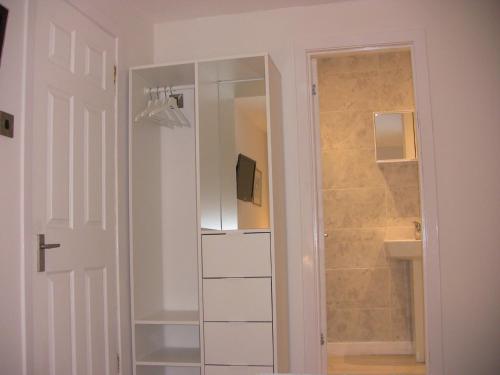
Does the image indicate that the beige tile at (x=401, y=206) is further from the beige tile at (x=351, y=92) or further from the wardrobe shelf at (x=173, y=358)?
the wardrobe shelf at (x=173, y=358)

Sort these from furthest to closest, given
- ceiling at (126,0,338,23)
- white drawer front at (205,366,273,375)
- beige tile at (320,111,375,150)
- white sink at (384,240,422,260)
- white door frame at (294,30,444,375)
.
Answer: beige tile at (320,111,375,150) < white sink at (384,240,422,260) < ceiling at (126,0,338,23) < white door frame at (294,30,444,375) < white drawer front at (205,366,273,375)

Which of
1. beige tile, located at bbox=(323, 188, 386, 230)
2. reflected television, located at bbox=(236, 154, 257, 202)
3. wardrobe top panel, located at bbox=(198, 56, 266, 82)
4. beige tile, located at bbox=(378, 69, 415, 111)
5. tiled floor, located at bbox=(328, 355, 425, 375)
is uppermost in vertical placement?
beige tile, located at bbox=(378, 69, 415, 111)

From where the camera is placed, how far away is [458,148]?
10.3ft

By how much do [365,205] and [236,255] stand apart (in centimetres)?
192

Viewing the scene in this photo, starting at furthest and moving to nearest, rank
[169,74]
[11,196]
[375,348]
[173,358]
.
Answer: [375,348], [169,74], [173,358], [11,196]

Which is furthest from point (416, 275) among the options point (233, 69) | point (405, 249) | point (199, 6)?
point (199, 6)

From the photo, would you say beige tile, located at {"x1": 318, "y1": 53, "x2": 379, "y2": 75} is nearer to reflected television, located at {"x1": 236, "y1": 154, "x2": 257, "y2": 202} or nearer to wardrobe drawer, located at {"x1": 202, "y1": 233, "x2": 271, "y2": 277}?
reflected television, located at {"x1": 236, "y1": 154, "x2": 257, "y2": 202}

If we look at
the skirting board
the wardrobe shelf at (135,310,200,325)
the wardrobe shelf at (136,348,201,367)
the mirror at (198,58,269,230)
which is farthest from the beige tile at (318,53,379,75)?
the wardrobe shelf at (136,348,201,367)

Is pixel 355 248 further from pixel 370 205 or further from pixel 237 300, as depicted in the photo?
pixel 237 300

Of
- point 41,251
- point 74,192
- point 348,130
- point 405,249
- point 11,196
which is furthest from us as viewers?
point 348,130

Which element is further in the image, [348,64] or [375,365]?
[348,64]

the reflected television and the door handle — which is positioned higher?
the reflected television

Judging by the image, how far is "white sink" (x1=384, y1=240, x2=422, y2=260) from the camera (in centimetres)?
405

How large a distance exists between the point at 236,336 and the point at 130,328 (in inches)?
25.1
